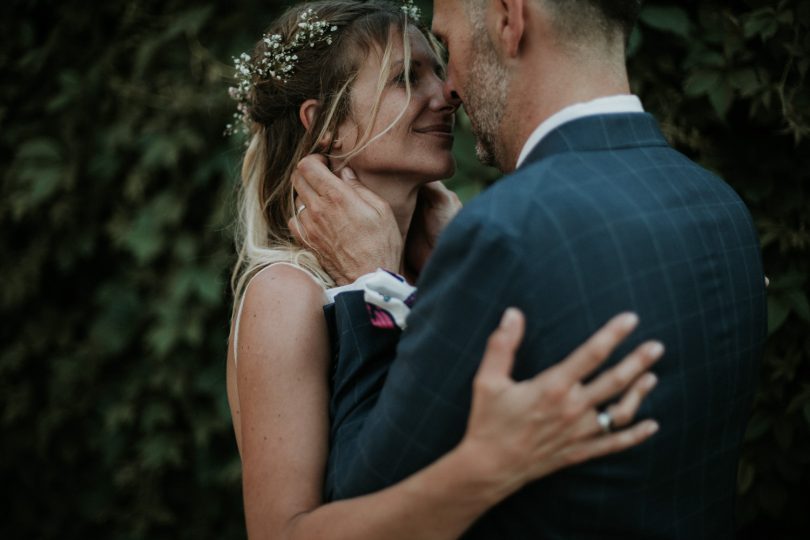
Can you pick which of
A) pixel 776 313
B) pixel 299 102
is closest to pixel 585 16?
pixel 299 102

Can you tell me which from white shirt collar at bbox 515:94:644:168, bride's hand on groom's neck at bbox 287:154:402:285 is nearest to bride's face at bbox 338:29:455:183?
bride's hand on groom's neck at bbox 287:154:402:285

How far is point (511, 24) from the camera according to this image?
1603mm

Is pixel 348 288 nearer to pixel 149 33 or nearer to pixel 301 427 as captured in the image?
pixel 301 427

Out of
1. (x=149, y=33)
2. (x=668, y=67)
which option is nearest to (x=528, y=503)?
(x=668, y=67)

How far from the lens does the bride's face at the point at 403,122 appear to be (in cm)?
219

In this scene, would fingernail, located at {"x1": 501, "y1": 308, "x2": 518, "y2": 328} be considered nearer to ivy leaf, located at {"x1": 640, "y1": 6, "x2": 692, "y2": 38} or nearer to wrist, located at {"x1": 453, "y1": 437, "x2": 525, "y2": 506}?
wrist, located at {"x1": 453, "y1": 437, "x2": 525, "y2": 506}

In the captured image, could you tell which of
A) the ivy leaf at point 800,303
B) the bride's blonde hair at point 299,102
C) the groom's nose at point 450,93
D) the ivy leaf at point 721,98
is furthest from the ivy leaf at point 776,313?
the bride's blonde hair at point 299,102

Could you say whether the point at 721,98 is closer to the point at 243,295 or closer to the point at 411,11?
the point at 411,11

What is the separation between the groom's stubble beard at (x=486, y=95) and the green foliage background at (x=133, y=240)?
3.28ft

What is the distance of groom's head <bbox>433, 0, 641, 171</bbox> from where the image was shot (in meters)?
1.58

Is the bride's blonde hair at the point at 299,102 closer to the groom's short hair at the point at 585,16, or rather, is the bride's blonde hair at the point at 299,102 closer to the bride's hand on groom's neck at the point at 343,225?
the bride's hand on groom's neck at the point at 343,225

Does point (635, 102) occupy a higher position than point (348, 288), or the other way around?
point (635, 102)

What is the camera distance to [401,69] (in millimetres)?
2217

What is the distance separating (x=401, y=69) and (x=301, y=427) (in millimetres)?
1046
